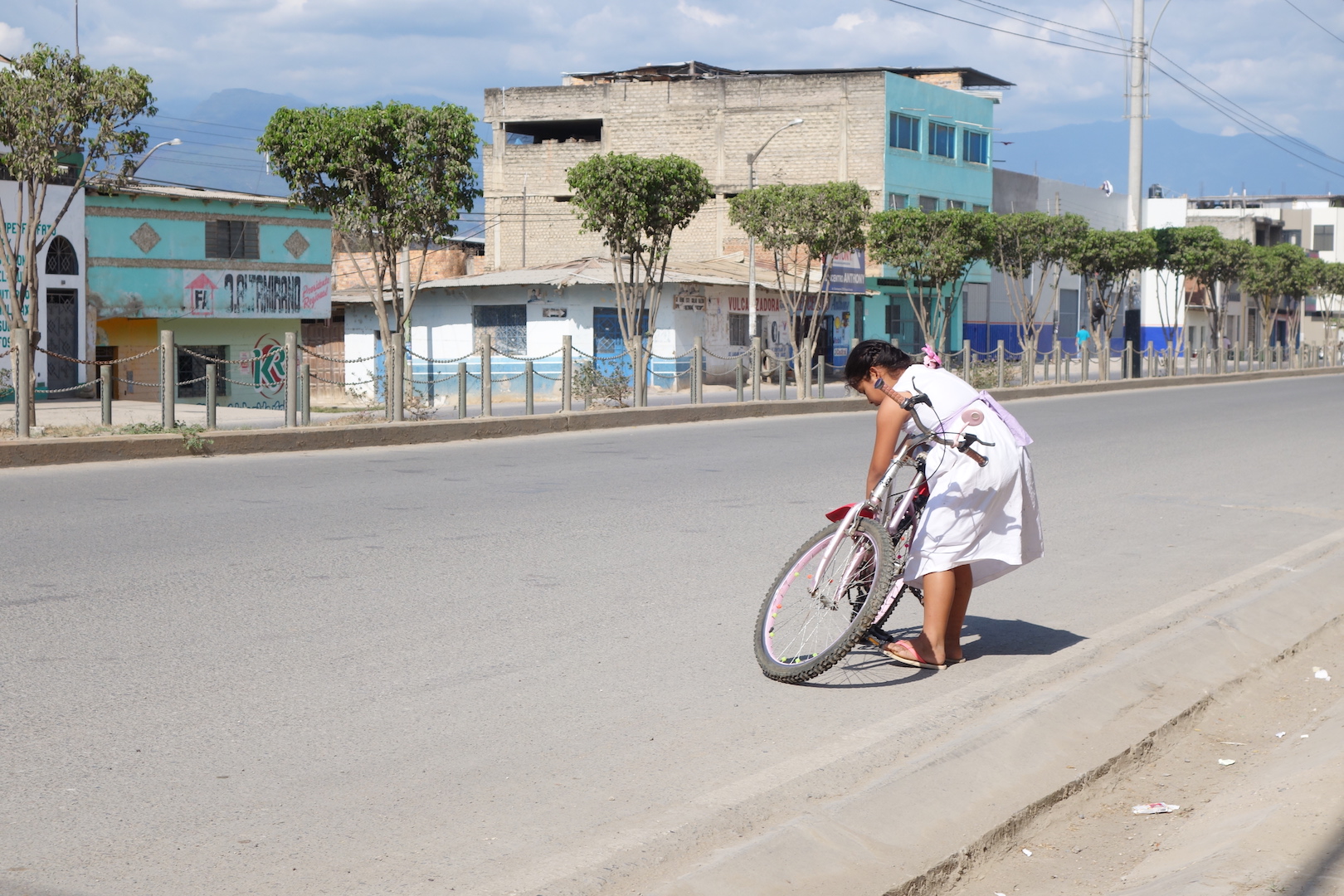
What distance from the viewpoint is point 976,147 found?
59750 millimetres

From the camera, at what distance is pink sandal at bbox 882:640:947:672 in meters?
6.07

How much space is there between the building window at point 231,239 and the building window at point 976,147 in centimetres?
3138

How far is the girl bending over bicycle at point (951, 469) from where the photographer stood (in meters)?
5.73

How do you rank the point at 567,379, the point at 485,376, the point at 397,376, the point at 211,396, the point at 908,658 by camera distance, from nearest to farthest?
the point at 908,658 → the point at 211,396 → the point at 397,376 → the point at 485,376 → the point at 567,379

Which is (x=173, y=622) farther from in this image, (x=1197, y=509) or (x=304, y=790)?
(x=1197, y=509)

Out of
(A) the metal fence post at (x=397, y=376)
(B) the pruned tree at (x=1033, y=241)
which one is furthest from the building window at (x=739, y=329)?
(A) the metal fence post at (x=397, y=376)

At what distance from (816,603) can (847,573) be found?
0.20 m

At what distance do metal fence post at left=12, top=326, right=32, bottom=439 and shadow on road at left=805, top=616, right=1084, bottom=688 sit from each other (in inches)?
440

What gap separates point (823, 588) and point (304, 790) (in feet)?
7.67

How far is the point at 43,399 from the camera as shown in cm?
3006

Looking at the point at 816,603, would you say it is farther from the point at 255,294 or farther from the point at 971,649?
the point at 255,294

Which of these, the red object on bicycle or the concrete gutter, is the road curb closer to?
the red object on bicycle

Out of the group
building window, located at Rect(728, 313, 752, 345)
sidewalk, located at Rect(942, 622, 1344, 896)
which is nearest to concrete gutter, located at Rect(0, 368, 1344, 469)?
sidewalk, located at Rect(942, 622, 1344, 896)

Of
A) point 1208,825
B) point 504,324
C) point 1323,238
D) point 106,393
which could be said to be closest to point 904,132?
point 504,324
